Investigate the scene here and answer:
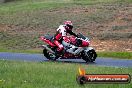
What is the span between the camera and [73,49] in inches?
970

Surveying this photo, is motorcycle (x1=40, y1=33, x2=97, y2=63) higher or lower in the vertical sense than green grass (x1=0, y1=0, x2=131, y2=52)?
higher

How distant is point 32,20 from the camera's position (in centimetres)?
A: 4450

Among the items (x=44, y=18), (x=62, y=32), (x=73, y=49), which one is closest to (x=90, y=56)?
(x=73, y=49)

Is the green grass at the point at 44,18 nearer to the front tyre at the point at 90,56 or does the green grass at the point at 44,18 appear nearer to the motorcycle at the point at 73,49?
the motorcycle at the point at 73,49

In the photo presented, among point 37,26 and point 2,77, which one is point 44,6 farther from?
point 2,77

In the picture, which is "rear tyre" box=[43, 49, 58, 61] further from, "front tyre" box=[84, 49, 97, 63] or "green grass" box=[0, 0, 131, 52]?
"green grass" box=[0, 0, 131, 52]

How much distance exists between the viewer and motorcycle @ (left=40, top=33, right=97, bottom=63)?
2434cm

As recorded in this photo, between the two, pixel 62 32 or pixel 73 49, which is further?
pixel 73 49

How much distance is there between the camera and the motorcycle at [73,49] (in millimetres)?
24344

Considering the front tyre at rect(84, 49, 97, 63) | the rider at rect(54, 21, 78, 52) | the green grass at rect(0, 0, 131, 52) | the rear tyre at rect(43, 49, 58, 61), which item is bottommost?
the green grass at rect(0, 0, 131, 52)

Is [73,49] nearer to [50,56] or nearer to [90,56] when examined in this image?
[90,56]

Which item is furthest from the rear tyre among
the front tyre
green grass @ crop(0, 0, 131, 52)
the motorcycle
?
green grass @ crop(0, 0, 131, 52)

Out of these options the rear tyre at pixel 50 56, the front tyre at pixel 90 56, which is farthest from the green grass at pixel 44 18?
the front tyre at pixel 90 56

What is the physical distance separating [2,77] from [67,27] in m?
11.9
